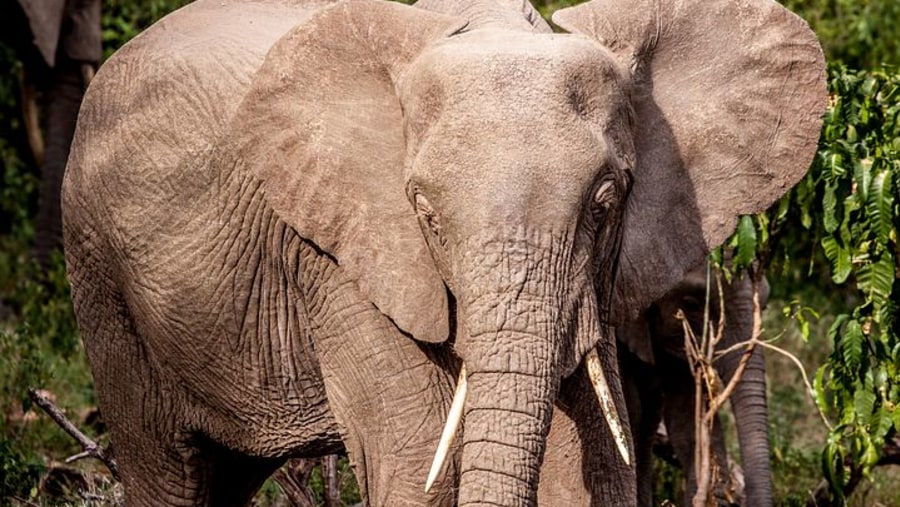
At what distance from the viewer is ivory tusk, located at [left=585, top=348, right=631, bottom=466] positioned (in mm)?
4320

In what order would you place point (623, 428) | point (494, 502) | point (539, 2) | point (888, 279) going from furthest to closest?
point (539, 2) < point (888, 279) < point (623, 428) < point (494, 502)

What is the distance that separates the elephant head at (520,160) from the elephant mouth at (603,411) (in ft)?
0.10

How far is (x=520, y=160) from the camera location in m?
4.14

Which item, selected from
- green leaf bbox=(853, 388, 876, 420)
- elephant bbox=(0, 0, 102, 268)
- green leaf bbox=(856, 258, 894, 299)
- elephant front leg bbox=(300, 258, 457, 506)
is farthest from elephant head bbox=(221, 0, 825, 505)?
elephant bbox=(0, 0, 102, 268)

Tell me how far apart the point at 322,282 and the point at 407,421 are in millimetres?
405

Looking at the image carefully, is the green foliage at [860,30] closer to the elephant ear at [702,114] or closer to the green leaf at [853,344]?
the green leaf at [853,344]

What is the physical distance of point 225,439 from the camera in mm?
5422

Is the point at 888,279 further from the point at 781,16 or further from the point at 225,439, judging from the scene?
the point at 225,439

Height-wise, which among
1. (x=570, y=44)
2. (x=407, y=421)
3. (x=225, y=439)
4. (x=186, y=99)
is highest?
(x=570, y=44)

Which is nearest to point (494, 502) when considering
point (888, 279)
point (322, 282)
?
point (322, 282)

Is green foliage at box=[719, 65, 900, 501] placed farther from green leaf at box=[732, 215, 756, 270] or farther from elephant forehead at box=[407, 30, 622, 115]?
elephant forehead at box=[407, 30, 622, 115]

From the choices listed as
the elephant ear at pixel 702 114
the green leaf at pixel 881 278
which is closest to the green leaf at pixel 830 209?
the green leaf at pixel 881 278

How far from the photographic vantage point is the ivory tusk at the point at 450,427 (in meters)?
4.23

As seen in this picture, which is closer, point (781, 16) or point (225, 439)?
point (781, 16)
